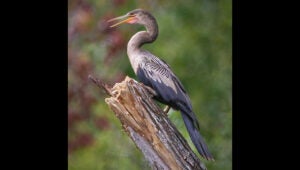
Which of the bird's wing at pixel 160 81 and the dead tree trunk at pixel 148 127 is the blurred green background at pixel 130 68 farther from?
the dead tree trunk at pixel 148 127

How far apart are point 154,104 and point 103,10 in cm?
126

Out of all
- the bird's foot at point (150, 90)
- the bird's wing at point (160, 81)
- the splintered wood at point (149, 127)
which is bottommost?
the splintered wood at point (149, 127)

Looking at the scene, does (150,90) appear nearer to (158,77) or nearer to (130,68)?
(158,77)

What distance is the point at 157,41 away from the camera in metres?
7.25

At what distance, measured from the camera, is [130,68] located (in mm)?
7445

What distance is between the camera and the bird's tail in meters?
6.83

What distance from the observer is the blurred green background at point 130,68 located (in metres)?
7.45

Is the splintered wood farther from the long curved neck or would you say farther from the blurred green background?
the blurred green background

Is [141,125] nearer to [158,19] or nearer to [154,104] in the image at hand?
[154,104]

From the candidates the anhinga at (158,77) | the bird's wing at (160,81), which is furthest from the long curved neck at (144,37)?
the bird's wing at (160,81)

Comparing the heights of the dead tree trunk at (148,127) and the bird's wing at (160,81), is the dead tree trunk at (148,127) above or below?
below

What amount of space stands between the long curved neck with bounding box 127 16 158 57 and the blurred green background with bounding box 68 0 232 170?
0.34 meters

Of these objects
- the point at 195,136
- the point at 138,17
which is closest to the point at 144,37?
the point at 138,17

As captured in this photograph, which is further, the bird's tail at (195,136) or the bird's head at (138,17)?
the bird's head at (138,17)
